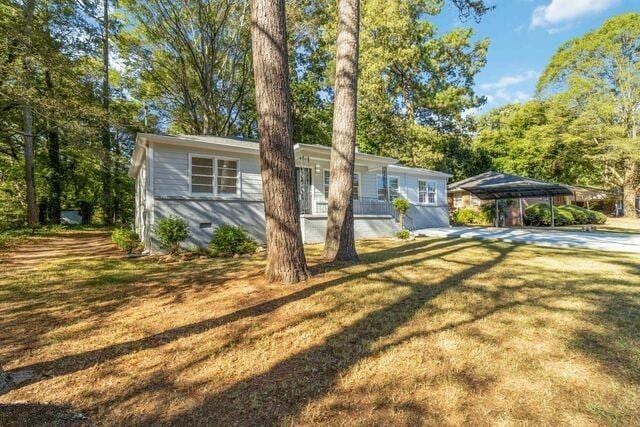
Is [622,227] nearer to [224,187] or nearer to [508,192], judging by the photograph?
[508,192]

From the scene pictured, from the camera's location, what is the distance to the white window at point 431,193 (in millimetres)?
17438

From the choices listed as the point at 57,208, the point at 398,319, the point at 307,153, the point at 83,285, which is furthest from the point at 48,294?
the point at 57,208

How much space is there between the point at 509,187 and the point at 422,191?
4236 millimetres

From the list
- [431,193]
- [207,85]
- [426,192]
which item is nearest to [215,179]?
[207,85]

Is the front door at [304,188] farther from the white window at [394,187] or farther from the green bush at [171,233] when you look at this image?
the white window at [394,187]

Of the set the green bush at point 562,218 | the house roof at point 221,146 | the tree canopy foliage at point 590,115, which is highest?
the tree canopy foliage at point 590,115

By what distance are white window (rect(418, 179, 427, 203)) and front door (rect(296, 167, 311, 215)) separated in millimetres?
7504

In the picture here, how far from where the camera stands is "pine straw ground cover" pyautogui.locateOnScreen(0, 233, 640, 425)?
193cm

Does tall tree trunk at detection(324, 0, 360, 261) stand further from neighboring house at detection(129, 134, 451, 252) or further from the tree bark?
the tree bark

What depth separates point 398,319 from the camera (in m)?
3.33

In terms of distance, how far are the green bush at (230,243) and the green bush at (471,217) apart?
17.0 m

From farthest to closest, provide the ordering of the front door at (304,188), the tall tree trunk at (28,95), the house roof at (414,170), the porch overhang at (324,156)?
the house roof at (414,170)
the front door at (304,188)
the porch overhang at (324,156)
the tall tree trunk at (28,95)

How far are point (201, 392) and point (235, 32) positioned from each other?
19.3 metres

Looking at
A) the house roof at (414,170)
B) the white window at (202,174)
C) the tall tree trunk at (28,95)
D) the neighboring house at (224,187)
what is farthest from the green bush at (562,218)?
the tall tree trunk at (28,95)
